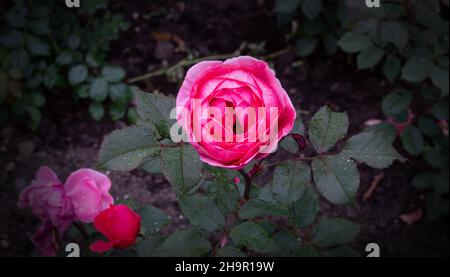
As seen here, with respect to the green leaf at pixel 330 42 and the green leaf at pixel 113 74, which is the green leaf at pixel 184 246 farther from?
the green leaf at pixel 330 42

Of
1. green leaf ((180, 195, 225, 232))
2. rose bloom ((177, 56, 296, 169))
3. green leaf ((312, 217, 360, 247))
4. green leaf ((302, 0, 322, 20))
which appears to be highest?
rose bloom ((177, 56, 296, 169))

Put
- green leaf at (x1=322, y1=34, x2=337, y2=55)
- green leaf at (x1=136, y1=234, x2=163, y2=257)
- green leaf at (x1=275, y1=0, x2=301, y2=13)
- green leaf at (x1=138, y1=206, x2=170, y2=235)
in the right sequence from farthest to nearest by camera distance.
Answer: green leaf at (x1=322, y1=34, x2=337, y2=55)
green leaf at (x1=275, y1=0, x2=301, y2=13)
green leaf at (x1=138, y1=206, x2=170, y2=235)
green leaf at (x1=136, y1=234, x2=163, y2=257)

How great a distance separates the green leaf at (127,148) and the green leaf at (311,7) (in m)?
1.11

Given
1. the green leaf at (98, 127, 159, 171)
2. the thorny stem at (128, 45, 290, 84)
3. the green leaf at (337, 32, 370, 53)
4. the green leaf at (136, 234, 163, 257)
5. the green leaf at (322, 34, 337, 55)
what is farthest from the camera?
the thorny stem at (128, 45, 290, 84)

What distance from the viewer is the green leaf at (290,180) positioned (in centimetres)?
103

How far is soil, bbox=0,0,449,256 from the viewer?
1.96m

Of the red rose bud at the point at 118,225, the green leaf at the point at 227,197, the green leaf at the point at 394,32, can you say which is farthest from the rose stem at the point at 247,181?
the green leaf at the point at 394,32

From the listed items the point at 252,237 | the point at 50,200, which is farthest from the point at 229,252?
the point at 50,200

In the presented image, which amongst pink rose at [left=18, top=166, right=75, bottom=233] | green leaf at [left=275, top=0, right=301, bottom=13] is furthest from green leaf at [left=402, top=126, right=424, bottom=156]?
pink rose at [left=18, top=166, right=75, bottom=233]

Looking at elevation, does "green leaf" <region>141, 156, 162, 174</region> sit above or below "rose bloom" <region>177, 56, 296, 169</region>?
below

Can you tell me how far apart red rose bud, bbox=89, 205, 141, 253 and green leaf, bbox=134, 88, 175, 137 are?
7.6 inches

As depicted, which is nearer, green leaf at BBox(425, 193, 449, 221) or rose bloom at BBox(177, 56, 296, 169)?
rose bloom at BBox(177, 56, 296, 169)

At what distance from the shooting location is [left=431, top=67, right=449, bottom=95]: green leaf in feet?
5.45

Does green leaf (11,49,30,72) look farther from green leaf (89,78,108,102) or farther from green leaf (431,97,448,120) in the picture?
green leaf (431,97,448,120)
